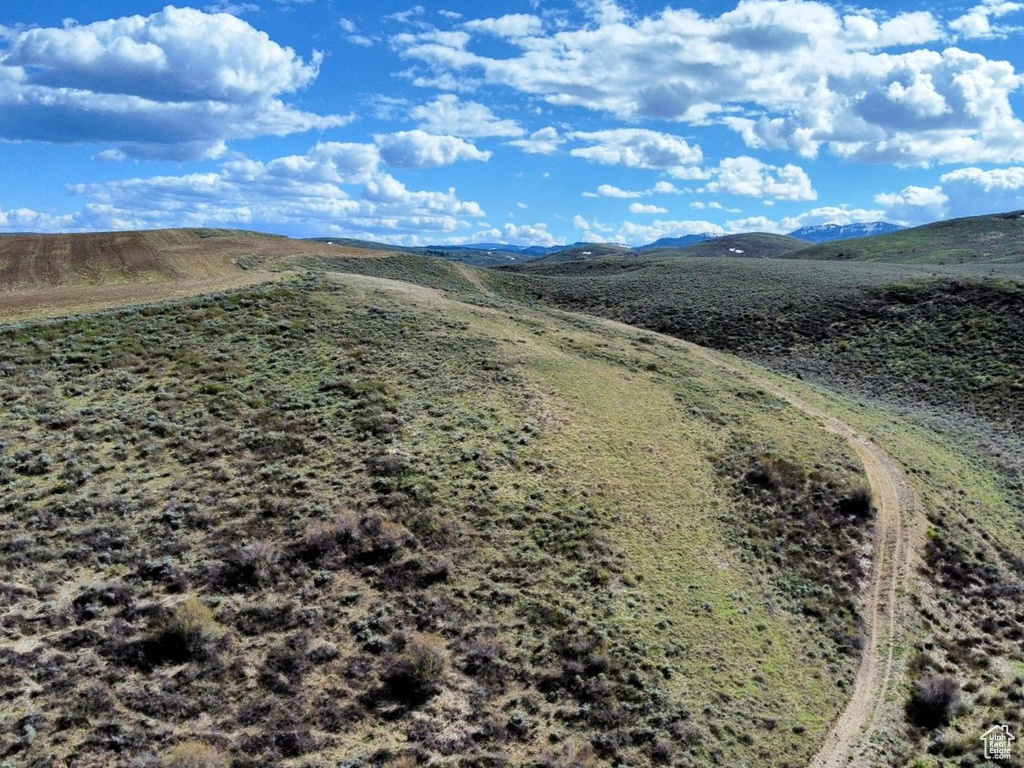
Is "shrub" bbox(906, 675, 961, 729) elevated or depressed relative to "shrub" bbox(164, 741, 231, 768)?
depressed

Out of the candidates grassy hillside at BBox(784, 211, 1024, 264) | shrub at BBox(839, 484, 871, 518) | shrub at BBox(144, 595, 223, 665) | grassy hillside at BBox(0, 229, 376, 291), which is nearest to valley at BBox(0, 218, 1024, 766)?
shrub at BBox(144, 595, 223, 665)

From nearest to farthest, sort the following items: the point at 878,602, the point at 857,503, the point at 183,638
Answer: the point at 183,638, the point at 878,602, the point at 857,503

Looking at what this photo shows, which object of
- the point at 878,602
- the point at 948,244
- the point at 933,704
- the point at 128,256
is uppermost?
the point at 948,244

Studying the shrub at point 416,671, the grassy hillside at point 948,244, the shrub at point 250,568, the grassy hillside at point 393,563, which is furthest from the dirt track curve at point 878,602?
the grassy hillside at point 948,244

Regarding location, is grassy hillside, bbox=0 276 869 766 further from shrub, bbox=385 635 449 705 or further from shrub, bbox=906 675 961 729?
shrub, bbox=906 675 961 729

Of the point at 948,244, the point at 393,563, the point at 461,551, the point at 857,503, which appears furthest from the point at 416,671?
the point at 948,244

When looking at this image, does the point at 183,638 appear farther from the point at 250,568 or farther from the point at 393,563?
the point at 393,563
